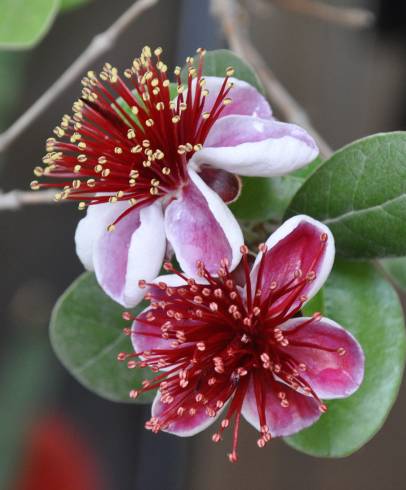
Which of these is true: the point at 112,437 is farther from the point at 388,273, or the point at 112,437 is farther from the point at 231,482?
the point at 388,273

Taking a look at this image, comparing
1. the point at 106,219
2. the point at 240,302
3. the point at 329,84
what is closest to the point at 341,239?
the point at 240,302

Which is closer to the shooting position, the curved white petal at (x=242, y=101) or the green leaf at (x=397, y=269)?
the curved white petal at (x=242, y=101)

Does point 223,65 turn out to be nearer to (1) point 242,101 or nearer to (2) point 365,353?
(1) point 242,101

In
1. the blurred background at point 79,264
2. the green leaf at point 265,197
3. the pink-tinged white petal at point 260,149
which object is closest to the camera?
the pink-tinged white petal at point 260,149

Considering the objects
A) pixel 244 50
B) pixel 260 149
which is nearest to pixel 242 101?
pixel 260 149

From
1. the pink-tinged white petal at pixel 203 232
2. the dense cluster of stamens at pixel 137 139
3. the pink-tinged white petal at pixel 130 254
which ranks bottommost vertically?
the pink-tinged white petal at pixel 130 254

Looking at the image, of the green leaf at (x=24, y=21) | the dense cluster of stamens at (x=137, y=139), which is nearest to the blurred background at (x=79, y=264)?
the green leaf at (x=24, y=21)

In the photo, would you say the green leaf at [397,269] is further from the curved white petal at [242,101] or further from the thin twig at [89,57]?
the thin twig at [89,57]
